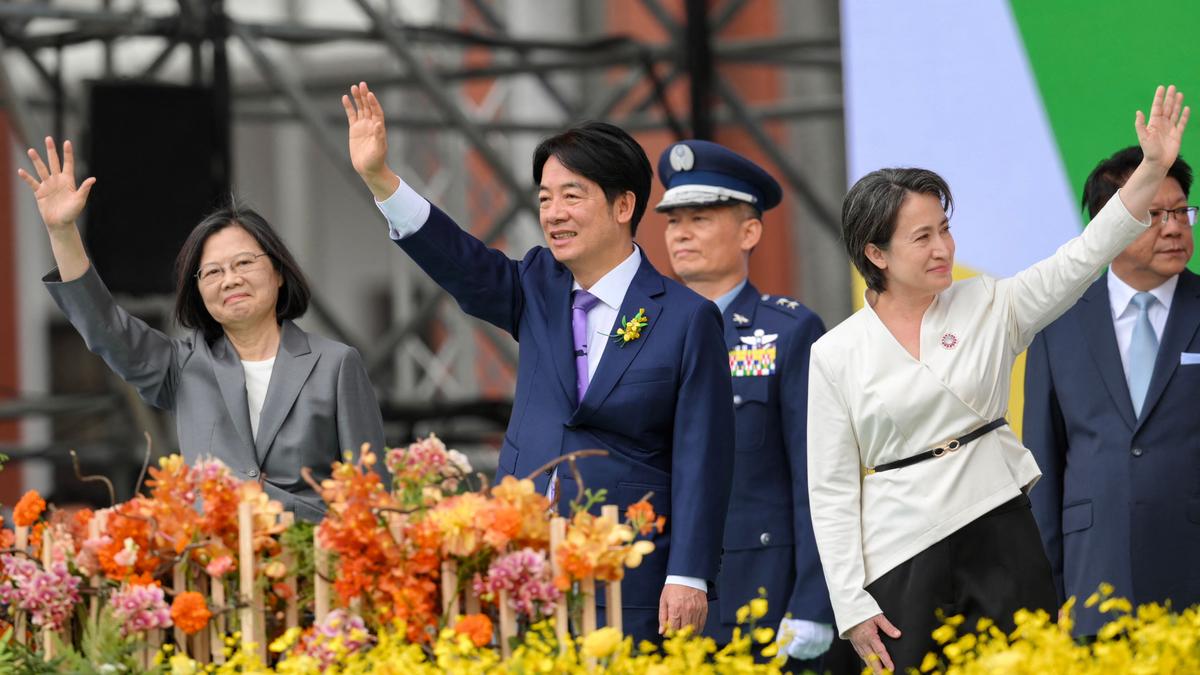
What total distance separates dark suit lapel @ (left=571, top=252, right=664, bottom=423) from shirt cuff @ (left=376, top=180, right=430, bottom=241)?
42 cm

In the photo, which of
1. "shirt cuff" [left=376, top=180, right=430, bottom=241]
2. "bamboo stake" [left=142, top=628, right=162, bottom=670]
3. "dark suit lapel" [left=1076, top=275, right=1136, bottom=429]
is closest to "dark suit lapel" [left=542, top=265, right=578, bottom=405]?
"shirt cuff" [left=376, top=180, right=430, bottom=241]

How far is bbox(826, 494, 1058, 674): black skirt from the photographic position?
10.6ft

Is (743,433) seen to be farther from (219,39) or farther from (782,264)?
(782,264)

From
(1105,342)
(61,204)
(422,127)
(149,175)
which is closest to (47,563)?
(61,204)

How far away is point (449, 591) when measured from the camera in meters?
2.85

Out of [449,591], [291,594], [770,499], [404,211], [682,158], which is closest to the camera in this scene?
[449,591]

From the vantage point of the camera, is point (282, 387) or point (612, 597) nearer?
point (612, 597)

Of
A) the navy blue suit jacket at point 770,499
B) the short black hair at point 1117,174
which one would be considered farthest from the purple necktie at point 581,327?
the short black hair at point 1117,174

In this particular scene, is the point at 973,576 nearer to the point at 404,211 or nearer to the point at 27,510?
the point at 404,211

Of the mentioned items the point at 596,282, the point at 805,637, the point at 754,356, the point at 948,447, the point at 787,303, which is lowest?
the point at 805,637

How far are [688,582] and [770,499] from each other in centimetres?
82

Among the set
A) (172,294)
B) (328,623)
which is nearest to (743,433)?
(328,623)

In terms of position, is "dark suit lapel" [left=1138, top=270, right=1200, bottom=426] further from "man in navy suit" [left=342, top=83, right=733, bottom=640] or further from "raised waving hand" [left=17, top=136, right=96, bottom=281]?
"raised waving hand" [left=17, top=136, right=96, bottom=281]

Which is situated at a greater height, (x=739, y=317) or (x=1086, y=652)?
(x=739, y=317)
